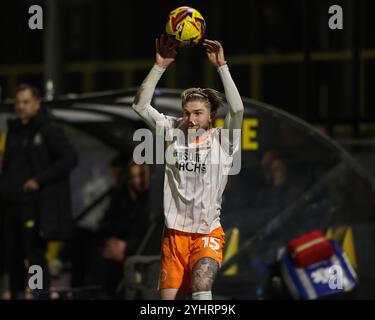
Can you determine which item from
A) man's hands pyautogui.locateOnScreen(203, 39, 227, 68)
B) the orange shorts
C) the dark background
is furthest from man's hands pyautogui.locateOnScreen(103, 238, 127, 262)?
man's hands pyautogui.locateOnScreen(203, 39, 227, 68)

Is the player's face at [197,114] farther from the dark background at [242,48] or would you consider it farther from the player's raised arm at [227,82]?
the dark background at [242,48]

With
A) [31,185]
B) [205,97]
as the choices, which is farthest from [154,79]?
[31,185]

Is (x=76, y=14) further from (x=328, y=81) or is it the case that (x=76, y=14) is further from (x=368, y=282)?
(x=368, y=282)

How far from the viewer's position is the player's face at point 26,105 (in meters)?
10.6

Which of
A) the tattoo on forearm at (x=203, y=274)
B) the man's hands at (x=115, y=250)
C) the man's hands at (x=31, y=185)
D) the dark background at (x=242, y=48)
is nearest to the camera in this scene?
the tattoo on forearm at (x=203, y=274)

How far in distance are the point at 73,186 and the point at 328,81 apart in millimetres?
3602

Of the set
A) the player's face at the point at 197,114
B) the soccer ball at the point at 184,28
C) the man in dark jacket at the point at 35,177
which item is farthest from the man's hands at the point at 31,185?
the soccer ball at the point at 184,28

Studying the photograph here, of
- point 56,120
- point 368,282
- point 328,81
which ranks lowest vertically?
point 368,282

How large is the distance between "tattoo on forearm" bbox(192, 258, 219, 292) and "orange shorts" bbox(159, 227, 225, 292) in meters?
0.03

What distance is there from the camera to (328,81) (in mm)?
14523

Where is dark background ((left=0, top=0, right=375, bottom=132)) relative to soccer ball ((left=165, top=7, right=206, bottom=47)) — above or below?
above

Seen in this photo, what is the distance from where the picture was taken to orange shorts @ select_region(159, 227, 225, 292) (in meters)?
7.09

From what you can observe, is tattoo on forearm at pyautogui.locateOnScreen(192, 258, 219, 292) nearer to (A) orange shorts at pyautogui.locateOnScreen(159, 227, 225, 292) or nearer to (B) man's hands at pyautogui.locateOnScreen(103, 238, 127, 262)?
(A) orange shorts at pyautogui.locateOnScreen(159, 227, 225, 292)

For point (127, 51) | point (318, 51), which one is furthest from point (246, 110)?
point (127, 51)
